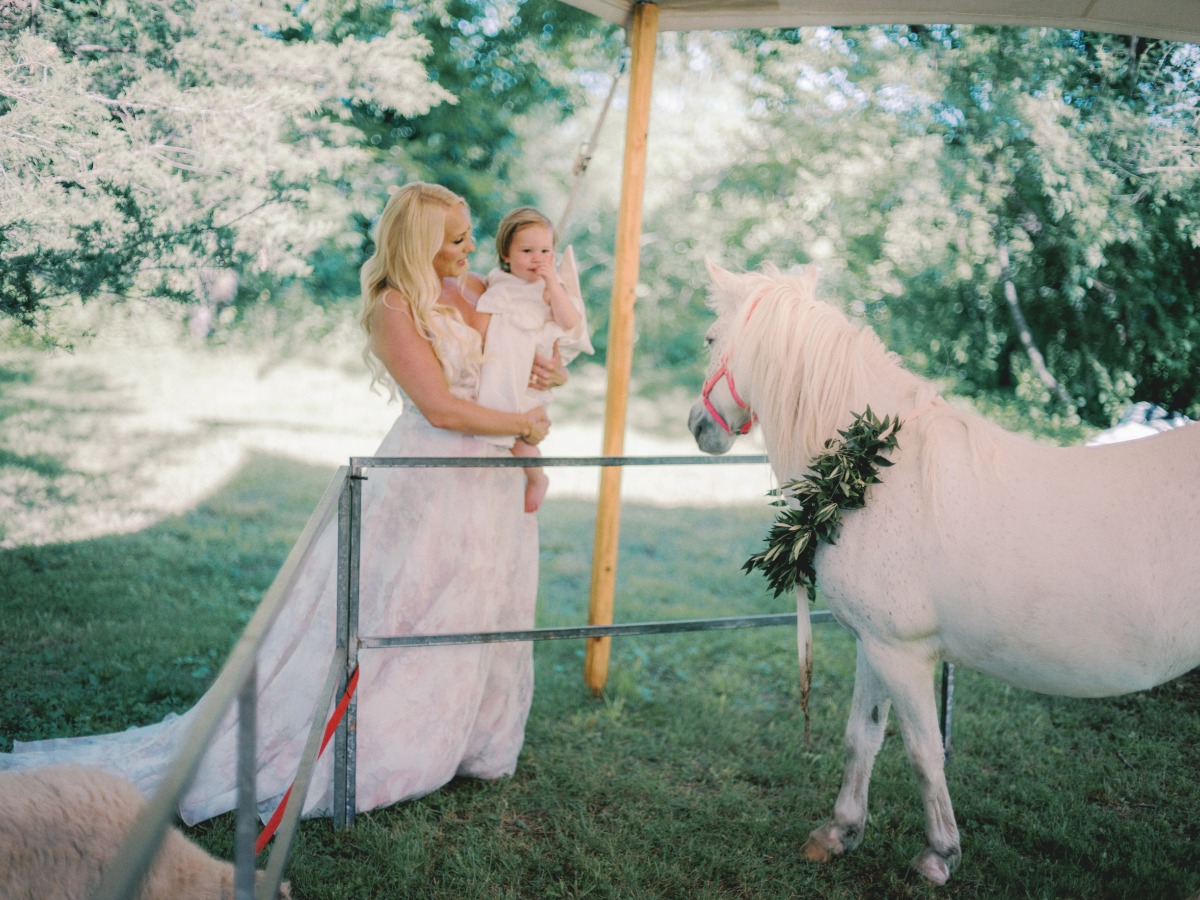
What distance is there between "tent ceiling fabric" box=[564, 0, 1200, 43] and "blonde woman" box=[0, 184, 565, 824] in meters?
1.59

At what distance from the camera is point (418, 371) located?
282cm

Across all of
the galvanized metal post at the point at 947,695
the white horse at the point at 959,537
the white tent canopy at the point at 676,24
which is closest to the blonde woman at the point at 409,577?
the white tent canopy at the point at 676,24

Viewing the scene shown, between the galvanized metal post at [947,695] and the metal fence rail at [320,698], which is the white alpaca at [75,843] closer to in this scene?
the metal fence rail at [320,698]

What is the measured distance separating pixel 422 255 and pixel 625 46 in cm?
182

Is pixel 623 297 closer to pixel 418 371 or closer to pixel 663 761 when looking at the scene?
pixel 418 371

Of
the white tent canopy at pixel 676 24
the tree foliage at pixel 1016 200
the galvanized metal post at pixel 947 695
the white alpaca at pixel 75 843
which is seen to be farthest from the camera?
the tree foliage at pixel 1016 200

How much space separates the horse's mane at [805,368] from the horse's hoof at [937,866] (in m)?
1.29

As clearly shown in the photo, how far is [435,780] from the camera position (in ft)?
10.2

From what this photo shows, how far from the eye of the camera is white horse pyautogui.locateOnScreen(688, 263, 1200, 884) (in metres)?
2.21

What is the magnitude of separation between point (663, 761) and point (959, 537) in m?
1.80

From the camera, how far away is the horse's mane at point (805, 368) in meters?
2.55

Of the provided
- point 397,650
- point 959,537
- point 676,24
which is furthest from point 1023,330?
point 397,650

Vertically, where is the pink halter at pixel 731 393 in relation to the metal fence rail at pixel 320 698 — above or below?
above

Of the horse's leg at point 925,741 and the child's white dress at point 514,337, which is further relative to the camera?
the child's white dress at point 514,337
